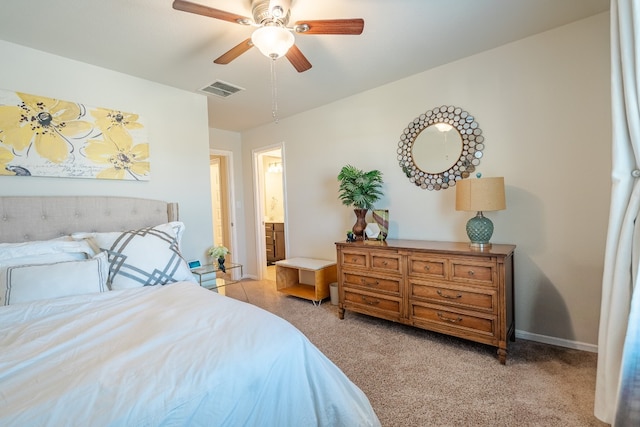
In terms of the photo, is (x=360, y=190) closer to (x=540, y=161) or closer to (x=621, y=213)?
(x=540, y=161)

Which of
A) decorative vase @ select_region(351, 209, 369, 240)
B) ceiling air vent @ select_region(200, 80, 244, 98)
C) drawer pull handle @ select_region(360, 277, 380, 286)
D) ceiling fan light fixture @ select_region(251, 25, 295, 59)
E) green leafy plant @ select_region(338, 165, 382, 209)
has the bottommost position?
drawer pull handle @ select_region(360, 277, 380, 286)

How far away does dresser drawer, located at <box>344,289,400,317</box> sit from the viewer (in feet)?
8.45

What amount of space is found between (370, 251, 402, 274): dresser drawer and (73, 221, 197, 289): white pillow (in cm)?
157

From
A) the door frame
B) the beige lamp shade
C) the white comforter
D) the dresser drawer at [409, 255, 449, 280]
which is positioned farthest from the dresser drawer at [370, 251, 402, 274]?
the door frame

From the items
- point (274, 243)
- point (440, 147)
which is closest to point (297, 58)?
point (440, 147)

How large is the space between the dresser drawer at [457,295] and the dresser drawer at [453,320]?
6 centimetres

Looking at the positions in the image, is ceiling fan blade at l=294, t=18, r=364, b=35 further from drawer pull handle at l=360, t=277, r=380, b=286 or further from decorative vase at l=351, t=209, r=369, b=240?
drawer pull handle at l=360, t=277, r=380, b=286

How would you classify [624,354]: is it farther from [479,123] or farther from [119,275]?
[119,275]

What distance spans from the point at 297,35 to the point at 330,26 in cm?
58

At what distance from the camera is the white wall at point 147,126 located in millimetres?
2182

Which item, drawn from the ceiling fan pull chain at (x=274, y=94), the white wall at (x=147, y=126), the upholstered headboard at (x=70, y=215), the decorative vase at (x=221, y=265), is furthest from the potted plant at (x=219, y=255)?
the ceiling fan pull chain at (x=274, y=94)

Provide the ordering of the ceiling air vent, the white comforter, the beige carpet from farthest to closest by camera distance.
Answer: the ceiling air vent, the beige carpet, the white comforter

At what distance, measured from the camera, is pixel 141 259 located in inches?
76.1

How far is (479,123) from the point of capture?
254cm
